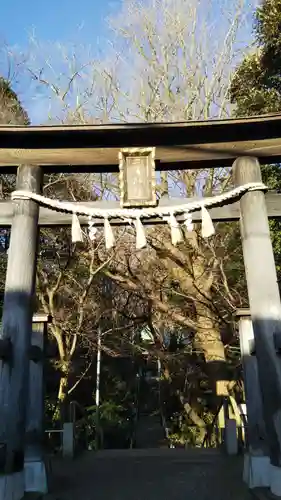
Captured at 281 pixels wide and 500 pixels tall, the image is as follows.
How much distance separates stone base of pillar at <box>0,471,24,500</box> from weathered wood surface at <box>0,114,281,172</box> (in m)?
3.41

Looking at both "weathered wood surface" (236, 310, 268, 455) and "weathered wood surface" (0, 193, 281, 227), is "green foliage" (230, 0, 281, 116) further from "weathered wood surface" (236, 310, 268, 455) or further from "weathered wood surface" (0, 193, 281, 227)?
"weathered wood surface" (236, 310, 268, 455)

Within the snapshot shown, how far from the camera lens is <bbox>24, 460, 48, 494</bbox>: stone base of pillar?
493 centimetres

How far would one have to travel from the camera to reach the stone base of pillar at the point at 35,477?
493 cm

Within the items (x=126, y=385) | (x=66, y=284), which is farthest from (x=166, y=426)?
(x=66, y=284)

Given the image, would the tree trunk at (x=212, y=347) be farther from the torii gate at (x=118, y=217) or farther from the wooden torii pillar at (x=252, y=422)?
the torii gate at (x=118, y=217)

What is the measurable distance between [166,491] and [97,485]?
0.85 meters

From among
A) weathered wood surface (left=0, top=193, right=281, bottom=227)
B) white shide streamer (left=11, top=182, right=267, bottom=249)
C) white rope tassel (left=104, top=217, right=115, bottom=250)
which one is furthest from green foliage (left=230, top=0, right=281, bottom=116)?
white rope tassel (left=104, top=217, right=115, bottom=250)

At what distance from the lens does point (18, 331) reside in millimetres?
4535

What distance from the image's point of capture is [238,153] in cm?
532

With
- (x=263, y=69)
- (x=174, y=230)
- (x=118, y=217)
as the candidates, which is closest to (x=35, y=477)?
(x=118, y=217)

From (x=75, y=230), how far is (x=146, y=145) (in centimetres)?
139

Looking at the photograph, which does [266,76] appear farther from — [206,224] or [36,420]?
[36,420]

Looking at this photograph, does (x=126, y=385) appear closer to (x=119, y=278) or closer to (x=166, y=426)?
(x=166, y=426)

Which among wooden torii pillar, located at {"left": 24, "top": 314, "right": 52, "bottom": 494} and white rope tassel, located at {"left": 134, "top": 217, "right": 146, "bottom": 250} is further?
wooden torii pillar, located at {"left": 24, "top": 314, "right": 52, "bottom": 494}
